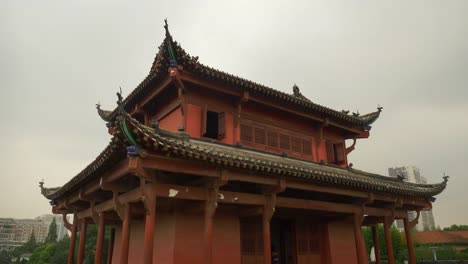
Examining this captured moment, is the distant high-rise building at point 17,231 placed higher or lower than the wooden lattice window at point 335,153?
higher

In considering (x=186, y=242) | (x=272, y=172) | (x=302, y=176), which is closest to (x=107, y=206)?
(x=186, y=242)

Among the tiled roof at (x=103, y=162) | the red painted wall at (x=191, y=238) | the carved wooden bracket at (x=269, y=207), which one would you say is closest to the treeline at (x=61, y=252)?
the tiled roof at (x=103, y=162)

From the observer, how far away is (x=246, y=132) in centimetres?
1284

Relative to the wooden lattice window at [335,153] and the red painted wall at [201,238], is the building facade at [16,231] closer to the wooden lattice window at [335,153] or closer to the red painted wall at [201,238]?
the wooden lattice window at [335,153]

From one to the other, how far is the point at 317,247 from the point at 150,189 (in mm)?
8032

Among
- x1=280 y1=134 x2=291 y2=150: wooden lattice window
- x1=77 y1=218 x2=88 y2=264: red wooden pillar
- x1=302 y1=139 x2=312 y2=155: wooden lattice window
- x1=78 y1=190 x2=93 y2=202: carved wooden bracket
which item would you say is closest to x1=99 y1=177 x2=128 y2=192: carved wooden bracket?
x1=78 y1=190 x2=93 y2=202: carved wooden bracket

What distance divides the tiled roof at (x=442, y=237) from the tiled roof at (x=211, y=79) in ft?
125

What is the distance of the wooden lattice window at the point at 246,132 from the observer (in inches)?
501

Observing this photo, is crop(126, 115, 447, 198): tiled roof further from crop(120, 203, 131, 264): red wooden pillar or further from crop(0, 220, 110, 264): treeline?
crop(0, 220, 110, 264): treeline

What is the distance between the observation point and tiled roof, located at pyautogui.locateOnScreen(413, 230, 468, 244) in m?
44.4

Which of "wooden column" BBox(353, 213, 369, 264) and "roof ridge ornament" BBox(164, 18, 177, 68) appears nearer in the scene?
"roof ridge ornament" BBox(164, 18, 177, 68)

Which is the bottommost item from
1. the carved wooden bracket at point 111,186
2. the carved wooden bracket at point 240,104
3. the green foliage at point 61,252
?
the green foliage at point 61,252

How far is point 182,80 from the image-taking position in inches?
439

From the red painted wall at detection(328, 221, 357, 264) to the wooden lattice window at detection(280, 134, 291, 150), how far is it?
3.45m
